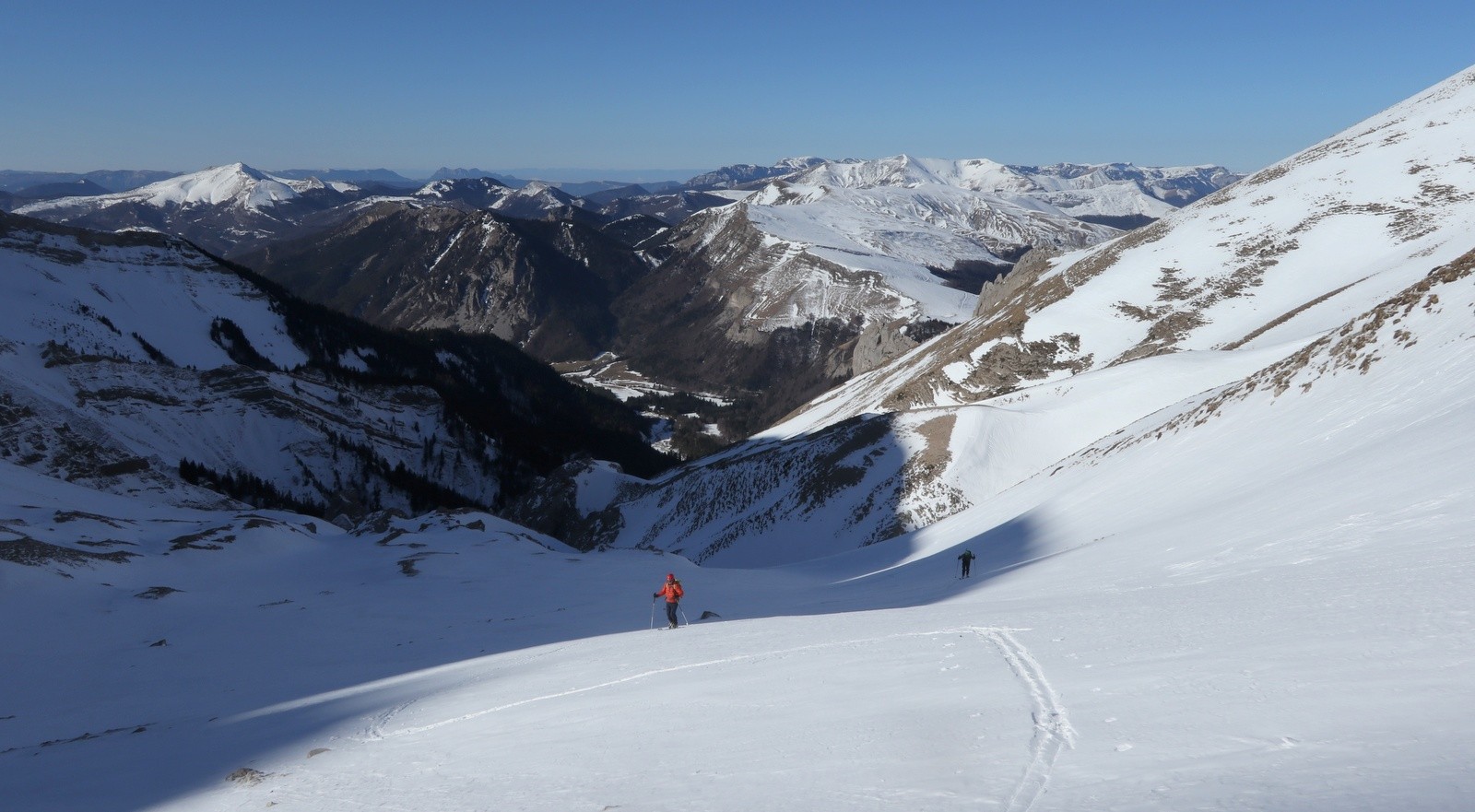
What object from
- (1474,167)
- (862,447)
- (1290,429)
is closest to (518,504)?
(862,447)

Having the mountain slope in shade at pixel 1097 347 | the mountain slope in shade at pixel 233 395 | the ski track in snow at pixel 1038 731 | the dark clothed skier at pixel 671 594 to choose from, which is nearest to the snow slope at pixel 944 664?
the ski track in snow at pixel 1038 731

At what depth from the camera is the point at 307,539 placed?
4669 centimetres

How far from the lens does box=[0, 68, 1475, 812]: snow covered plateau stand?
8.14 meters

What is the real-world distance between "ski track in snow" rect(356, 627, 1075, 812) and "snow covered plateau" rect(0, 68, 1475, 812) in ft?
0.21

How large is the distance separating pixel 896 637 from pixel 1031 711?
5.92m

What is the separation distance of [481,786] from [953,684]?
602cm

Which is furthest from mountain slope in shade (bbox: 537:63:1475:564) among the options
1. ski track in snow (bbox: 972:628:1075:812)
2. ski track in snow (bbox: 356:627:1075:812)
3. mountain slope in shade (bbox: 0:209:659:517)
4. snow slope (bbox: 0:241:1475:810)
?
mountain slope in shade (bbox: 0:209:659:517)

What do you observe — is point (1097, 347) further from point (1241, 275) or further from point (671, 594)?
point (671, 594)

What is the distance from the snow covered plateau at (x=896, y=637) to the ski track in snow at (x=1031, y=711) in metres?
0.06

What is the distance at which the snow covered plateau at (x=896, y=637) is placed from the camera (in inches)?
320

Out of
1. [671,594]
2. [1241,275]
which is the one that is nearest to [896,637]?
[671,594]

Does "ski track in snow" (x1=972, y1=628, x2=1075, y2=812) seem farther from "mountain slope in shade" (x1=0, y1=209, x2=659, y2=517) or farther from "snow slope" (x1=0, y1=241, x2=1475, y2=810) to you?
"mountain slope in shade" (x1=0, y1=209, x2=659, y2=517)

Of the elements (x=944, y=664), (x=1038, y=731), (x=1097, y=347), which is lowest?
(x=944, y=664)

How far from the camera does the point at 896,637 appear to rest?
50.2 feet
